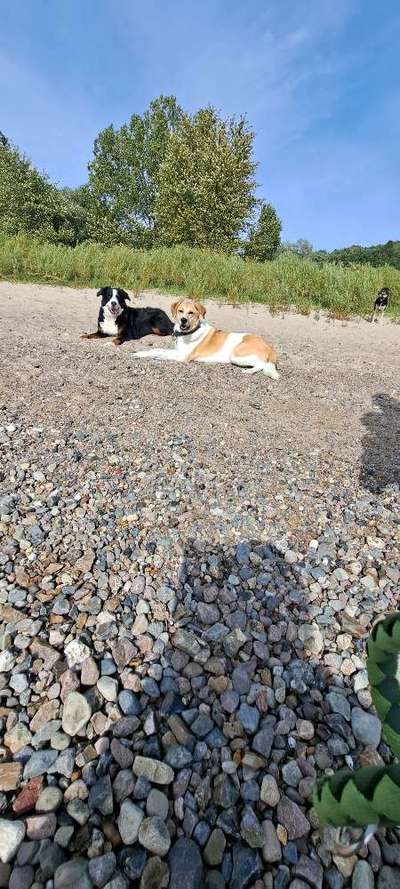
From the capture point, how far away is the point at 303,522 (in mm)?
2719

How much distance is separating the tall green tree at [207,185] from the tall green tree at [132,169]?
19.1 feet

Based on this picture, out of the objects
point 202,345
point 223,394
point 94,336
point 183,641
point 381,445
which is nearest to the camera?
point 183,641

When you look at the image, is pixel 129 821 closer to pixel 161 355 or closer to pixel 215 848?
pixel 215 848

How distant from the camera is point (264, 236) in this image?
29.0 meters

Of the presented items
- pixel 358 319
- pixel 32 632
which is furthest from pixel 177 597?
pixel 358 319

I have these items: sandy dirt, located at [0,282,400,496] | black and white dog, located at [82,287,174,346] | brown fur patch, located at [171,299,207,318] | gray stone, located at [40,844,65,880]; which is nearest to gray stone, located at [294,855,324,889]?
gray stone, located at [40,844,65,880]

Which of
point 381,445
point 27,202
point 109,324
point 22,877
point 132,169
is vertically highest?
point 132,169

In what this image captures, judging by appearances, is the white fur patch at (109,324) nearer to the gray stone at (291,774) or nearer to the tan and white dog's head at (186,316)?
the tan and white dog's head at (186,316)

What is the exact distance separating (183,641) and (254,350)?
4.72m

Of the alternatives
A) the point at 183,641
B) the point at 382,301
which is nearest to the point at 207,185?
the point at 382,301

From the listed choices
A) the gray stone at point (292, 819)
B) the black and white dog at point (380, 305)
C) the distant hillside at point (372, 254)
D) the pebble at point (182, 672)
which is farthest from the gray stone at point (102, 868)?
the distant hillside at point (372, 254)

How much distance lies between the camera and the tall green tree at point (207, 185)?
23.5 meters

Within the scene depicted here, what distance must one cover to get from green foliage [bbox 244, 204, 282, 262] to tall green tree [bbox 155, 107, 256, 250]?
2667mm

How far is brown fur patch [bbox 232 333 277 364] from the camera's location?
5816mm
